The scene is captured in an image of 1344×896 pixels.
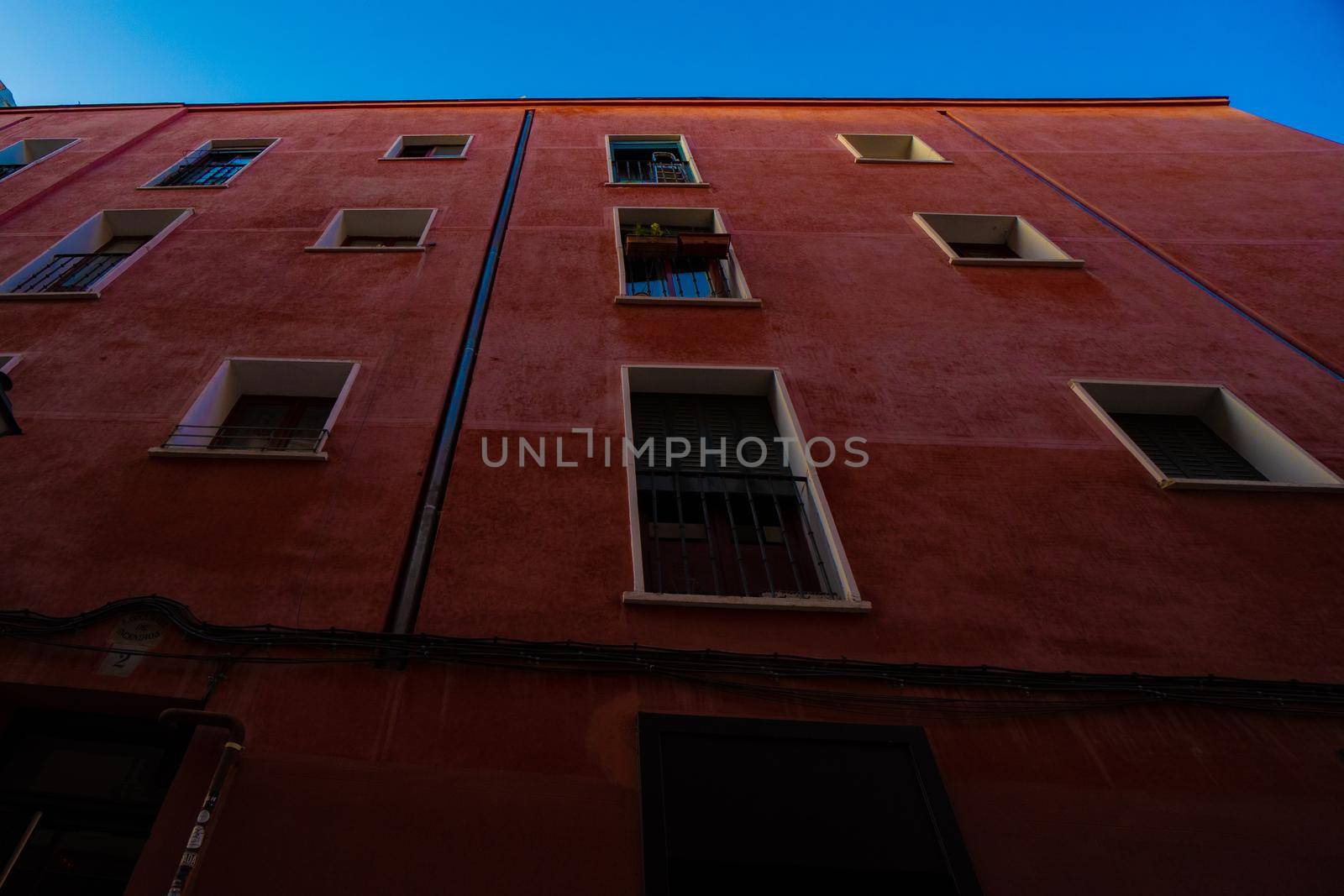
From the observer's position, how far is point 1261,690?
13.8ft

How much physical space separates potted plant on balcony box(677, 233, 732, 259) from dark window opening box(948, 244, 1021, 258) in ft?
11.8

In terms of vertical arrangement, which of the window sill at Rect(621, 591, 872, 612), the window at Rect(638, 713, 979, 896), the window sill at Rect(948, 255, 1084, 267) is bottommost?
the window at Rect(638, 713, 979, 896)

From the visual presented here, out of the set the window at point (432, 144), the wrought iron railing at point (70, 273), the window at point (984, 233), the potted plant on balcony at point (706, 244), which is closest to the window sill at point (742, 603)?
A: the potted plant on balcony at point (706, 244)

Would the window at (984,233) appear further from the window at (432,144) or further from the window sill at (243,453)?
the window at (432,144)

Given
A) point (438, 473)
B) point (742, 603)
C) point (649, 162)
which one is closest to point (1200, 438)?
point (742, 603)

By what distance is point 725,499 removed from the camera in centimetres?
581

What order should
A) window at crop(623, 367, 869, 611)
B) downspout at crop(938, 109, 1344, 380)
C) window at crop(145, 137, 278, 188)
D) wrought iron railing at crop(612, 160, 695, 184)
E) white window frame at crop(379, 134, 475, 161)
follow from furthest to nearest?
white window frame at crop(379, 134, 475, 161) → wrought iron railing at crop(612, 160, 695, 184) → window at crop(145, 137, 278, 188) → downspout at crop(938, 109, 1344, 380) → window at crop(623, 367, 869, 611)

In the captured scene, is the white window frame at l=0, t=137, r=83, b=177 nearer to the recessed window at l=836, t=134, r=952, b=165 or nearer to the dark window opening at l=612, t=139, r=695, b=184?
the dark window opening at l=612, t=139, r=695, b=184

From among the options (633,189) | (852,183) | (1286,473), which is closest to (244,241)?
(633,189)

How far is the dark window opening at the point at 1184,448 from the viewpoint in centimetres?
628

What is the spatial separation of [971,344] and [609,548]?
15.3 feet

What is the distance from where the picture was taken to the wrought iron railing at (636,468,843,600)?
5246mm

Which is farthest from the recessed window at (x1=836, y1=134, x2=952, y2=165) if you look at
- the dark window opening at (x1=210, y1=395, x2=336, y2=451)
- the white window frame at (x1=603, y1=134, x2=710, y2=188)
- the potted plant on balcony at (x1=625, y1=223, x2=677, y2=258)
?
the dark window opening at (x1=210, y1=395, x2=336, y2=451)

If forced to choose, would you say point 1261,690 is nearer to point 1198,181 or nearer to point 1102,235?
point 1102,235
